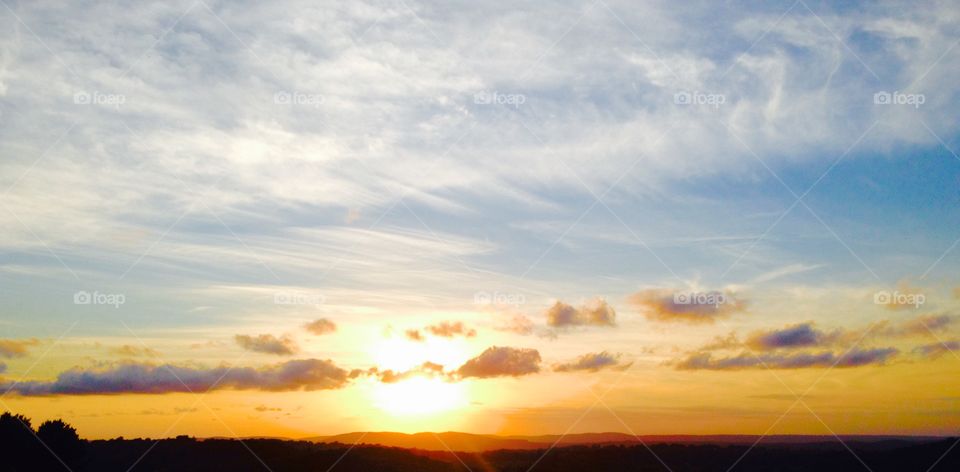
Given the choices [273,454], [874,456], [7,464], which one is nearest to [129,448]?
[273,454]

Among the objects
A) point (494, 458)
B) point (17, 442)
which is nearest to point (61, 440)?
point (17, 442)

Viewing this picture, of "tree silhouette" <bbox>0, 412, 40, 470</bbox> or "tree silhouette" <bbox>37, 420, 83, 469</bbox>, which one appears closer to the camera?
"tree silhouette" <bbox>0, 412, 40, 470</bbox>

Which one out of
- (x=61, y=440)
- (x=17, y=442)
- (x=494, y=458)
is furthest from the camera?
(x=494, y=458)

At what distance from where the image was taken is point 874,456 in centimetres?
10400

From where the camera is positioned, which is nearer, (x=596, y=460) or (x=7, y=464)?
(x=7, y=464)

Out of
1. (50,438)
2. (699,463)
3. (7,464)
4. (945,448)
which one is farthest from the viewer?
(699,463)

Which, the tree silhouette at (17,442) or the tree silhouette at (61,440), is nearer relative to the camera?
the tree silhouette at (17,442)

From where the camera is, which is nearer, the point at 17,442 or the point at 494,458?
the point at 17,442

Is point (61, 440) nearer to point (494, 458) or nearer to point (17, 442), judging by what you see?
point (17, 442)

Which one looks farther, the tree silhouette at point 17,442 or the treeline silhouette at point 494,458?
the treeline silhouette at point 494,458

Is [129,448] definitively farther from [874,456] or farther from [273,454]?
[874,456]

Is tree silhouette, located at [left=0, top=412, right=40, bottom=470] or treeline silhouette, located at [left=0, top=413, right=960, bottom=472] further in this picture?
treeline silhouette, located at [left=0, top=413, right=960, bottom=472]

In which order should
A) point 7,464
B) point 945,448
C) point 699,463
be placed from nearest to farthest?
point 7,464
point 945,448
point 699,463

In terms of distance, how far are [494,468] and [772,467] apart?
141ft
